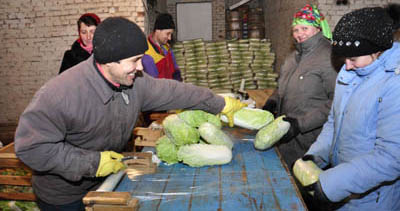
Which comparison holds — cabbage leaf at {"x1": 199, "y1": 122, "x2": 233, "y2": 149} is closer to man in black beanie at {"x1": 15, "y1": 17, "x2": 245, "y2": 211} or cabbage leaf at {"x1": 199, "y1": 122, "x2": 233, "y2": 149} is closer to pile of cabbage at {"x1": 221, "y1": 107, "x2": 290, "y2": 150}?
pile of cabbage at {"x1": 221, "y1": 107, "x2": 290, "y2": 150}

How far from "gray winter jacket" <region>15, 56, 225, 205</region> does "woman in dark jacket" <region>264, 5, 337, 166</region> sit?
1519 mm

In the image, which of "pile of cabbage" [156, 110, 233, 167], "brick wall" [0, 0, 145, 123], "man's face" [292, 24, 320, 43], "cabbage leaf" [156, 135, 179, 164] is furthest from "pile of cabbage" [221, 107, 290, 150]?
"brick wall" [0, 0, 145, 123]

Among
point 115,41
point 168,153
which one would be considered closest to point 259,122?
point 168,153

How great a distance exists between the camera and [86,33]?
404 cm

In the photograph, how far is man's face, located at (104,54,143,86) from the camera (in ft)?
6.55

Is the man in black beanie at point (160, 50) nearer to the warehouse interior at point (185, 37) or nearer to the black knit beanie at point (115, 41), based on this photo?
the warehouse interior at point (185, 37)

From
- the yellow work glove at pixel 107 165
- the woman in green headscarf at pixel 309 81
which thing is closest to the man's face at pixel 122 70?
the yellow work glove at pixel 107 165

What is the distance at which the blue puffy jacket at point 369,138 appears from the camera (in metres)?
1.68

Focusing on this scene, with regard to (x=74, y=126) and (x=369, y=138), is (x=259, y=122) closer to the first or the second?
(x=369, y=138)

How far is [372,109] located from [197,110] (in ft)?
4.92

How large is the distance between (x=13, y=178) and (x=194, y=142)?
84.8 inches

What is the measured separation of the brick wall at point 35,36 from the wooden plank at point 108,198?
5356 mm

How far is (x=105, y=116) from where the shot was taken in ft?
6.96

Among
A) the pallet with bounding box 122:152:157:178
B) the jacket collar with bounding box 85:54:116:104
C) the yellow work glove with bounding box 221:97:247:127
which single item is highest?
the jacket collar with bounding box 85:54:116:104
